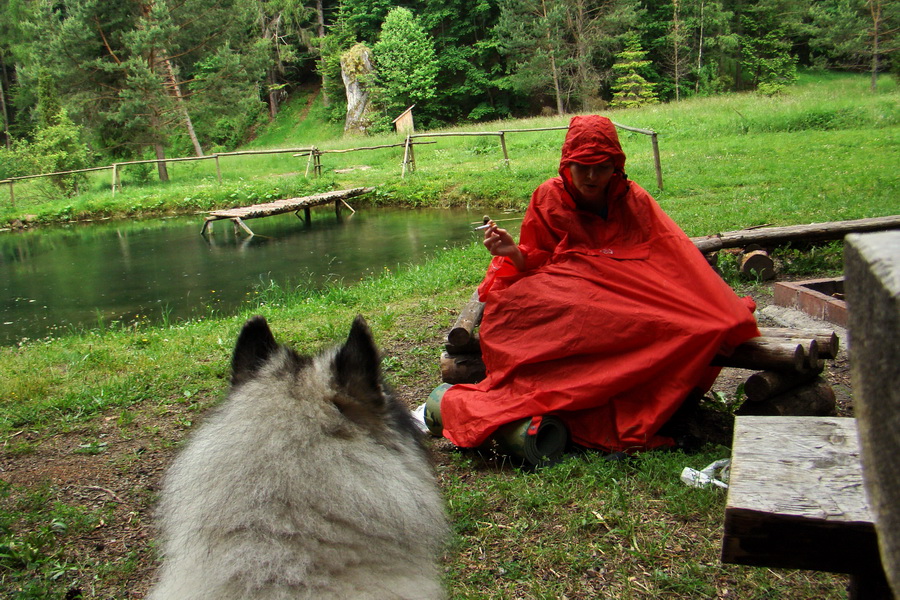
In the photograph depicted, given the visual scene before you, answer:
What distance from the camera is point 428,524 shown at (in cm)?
175

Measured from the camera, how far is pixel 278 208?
54.9ft

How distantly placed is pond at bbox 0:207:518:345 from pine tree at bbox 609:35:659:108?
22967 millimetres

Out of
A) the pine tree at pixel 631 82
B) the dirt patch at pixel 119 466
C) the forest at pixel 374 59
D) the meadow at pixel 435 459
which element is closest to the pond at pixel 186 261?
the meadow at pixel 435 459

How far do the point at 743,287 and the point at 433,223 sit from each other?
944cm

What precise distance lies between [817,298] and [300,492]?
470cm

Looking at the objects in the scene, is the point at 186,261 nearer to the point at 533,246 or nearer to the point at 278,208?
the point at 278,208

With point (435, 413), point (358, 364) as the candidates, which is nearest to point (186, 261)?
point (435, 413)

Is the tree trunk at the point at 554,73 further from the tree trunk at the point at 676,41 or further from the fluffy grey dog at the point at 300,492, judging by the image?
the fluffy grey dog at the point at 300,492

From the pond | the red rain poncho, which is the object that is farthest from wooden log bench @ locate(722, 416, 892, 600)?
the pond

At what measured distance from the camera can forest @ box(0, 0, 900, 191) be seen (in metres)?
28.5

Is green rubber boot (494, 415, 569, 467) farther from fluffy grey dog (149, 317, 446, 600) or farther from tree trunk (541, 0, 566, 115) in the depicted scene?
tree trunk (541, 0, 566, 115)

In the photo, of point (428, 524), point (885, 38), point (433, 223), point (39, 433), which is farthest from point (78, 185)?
point (885, 38)

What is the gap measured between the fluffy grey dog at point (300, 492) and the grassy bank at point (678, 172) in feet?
25.0

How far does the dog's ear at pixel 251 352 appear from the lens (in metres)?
1.86
